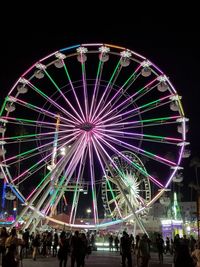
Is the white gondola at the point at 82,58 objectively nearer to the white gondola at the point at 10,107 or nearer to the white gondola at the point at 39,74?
the white gondola at the point at 39,74

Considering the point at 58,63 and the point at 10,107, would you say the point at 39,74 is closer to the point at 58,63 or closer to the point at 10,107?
the point at 58,63

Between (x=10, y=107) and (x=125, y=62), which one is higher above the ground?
(x=125, y=62)

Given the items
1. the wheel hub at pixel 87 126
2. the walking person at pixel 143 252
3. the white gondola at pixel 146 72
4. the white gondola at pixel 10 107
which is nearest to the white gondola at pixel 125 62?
the white gondola at pixel 146 72

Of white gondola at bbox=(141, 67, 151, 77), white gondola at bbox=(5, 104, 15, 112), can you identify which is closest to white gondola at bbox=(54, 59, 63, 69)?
white gondola at bbox=(5, 104, 15, 112)

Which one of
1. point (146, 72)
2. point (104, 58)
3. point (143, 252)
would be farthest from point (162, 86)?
point (143, 252)

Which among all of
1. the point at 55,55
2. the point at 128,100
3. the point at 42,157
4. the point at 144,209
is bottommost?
the point at 144,209

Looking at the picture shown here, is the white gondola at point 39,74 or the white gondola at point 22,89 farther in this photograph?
the white gondola at point 39,74

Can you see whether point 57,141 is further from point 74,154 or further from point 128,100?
point 128,100

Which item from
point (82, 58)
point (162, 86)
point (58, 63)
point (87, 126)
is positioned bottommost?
point (87, 126)

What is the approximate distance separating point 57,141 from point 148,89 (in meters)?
7.46

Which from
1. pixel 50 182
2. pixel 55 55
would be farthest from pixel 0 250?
pixel 55 55

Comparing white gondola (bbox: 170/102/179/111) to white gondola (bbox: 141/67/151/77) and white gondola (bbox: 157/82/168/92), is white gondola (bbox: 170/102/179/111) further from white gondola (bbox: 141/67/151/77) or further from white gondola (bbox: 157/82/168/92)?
white gondola (bbox: 141/67/151/77)

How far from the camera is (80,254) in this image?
14.6 metres

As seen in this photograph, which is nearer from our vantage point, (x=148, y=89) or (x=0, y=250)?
(x=0, y=250)
